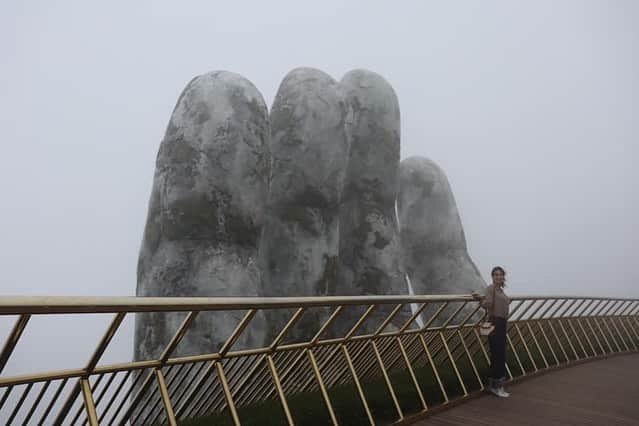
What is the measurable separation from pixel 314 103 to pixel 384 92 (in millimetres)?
3183

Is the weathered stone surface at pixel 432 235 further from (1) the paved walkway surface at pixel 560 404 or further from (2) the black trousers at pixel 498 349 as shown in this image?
(2) the black trousers at pixel 498 349

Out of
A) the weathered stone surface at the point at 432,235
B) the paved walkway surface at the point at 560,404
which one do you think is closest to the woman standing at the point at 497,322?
the paved walkway surface at the point at 560,404

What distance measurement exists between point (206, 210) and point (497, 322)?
4.48 metres

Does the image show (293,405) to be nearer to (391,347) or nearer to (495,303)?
(391,347)

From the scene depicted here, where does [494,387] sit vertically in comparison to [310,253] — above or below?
below

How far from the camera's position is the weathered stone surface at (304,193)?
1172 centimetres

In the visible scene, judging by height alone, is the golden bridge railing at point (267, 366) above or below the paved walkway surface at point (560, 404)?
above

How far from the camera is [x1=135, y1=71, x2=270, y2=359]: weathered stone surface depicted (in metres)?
9.27

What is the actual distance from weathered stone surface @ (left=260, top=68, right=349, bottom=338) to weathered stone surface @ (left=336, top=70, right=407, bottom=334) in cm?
113

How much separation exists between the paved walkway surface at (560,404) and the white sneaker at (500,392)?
0.26ft

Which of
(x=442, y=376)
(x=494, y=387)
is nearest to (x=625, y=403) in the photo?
(x=494, y=387)

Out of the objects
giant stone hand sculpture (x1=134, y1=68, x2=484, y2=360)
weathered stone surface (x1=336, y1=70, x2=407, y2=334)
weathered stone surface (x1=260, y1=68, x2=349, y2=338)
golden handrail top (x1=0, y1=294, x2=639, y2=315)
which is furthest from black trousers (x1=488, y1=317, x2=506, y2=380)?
weathered stone surface (x1=336, y1=70, x2=407, y2=334)

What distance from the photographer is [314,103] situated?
480 inches

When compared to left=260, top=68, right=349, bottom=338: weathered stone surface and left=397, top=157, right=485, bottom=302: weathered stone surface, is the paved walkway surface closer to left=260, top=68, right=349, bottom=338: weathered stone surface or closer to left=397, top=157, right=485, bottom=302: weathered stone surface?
left=260, top=68, right=349, bottom=338: weathered stone surface
